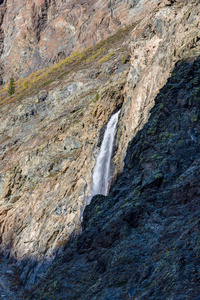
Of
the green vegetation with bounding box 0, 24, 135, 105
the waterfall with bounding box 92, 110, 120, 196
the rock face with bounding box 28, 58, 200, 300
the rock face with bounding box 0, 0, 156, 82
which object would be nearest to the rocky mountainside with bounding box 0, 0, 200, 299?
the rock face with bounding box 28, 58, 200, 300

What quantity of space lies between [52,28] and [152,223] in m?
91.5

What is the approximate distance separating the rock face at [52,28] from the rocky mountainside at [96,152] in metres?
5.59

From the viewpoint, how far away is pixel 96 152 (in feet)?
111

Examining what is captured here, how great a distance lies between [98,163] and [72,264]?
1698 centimetres

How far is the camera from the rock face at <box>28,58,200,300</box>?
1045 centimetres

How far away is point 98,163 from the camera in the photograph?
107ft

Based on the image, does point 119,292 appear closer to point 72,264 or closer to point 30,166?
point 72,264

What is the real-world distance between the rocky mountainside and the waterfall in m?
0.89

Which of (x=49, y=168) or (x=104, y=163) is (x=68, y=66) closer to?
(x=49, y=168)

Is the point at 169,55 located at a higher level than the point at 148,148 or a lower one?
higher

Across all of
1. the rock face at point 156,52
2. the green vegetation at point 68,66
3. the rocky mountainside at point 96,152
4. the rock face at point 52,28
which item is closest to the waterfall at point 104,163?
the rocky mountainside at point 96,152

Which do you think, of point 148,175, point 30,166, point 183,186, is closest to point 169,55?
point 148,175

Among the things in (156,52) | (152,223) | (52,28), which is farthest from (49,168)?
(52,28)

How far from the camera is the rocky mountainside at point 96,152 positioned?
46.6ft
